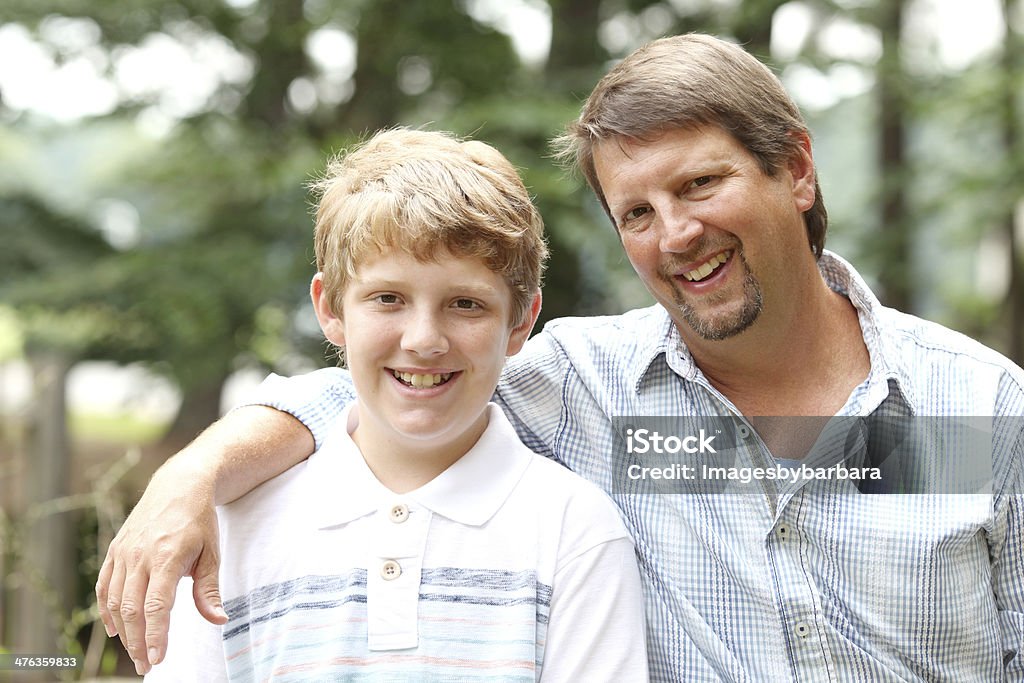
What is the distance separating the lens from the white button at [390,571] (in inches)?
63.9

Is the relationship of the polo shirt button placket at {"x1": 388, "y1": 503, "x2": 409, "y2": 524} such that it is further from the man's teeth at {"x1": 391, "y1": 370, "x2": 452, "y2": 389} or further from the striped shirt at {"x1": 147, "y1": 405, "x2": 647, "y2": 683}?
the man's teeth at {"x1": 391, "y1": 370, "x2": 452, "y2": 389}

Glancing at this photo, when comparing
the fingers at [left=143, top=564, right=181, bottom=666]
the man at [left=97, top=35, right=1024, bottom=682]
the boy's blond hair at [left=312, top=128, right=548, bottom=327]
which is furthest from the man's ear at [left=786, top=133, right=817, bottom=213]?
the fingers at [left=143, top=564, right=181, bottom=666]

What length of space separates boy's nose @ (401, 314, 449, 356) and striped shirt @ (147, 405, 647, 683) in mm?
241

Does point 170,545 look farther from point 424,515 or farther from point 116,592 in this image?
point 424,515

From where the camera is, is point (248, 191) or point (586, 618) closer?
point (586, 618)

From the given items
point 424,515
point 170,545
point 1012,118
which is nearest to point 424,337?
point 424,515

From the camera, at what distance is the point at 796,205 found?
2.06 m

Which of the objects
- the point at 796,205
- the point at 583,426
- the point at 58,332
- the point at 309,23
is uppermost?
the point at 309,23

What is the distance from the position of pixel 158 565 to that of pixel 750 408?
109 centimetres

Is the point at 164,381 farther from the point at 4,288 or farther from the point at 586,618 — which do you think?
the point at 586,618

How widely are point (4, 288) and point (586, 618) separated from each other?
4.07 m

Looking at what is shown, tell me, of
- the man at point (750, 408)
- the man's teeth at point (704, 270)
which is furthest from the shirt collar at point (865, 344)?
the man's teeth at point (704, 270)

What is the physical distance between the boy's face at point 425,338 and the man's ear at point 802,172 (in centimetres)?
71

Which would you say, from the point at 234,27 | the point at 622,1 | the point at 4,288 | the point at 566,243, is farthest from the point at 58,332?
the point at 622,1
